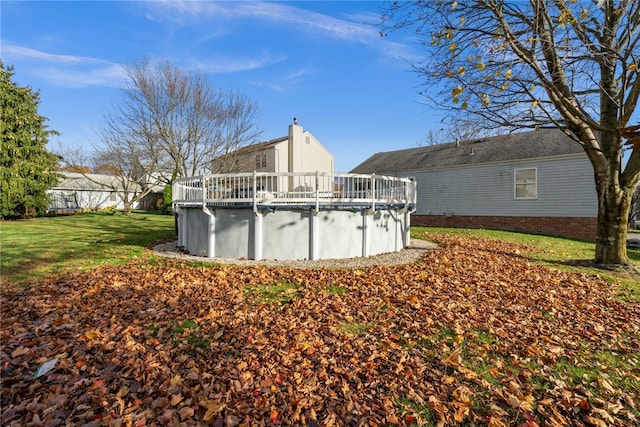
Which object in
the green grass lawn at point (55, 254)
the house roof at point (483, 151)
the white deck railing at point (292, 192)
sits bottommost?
the green grass lawn at point (55, 254)

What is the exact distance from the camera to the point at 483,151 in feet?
55.9

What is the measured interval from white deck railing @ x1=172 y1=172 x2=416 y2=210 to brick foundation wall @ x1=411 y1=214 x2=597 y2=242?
8.83 m

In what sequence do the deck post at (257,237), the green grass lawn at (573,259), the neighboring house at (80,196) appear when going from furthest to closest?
the neighboring house at (80,196) → the deck post at (257,237) → the green grass lawn at (573,259)

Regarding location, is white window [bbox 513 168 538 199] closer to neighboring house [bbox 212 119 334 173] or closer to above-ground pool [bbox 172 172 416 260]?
above-ground pool [bbox 172 172 416 260]

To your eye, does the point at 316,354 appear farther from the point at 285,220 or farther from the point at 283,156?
the point at 283,156

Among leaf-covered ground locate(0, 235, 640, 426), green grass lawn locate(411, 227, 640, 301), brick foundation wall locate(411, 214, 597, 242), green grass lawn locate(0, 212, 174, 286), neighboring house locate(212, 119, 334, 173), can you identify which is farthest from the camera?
neighboring house locate(212, 119, 334, 173)

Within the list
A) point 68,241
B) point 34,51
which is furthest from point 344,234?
point 34,51

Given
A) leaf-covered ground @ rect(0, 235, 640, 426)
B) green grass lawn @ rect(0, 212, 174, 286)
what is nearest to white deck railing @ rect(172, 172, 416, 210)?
green grass lawn @ rect(0, 212, 174, 286)

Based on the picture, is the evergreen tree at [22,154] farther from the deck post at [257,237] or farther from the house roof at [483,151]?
the house roof at [483,151]

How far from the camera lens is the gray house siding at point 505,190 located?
13.5 meters

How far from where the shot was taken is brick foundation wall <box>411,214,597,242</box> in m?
13.4

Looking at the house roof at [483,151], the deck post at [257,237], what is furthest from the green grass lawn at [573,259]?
the deck post at [257,237]

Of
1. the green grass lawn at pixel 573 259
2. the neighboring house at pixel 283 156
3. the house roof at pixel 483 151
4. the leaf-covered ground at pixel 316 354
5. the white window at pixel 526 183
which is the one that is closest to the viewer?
the leaf-covered ground at pixel 316 354

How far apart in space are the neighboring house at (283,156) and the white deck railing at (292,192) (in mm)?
9178
